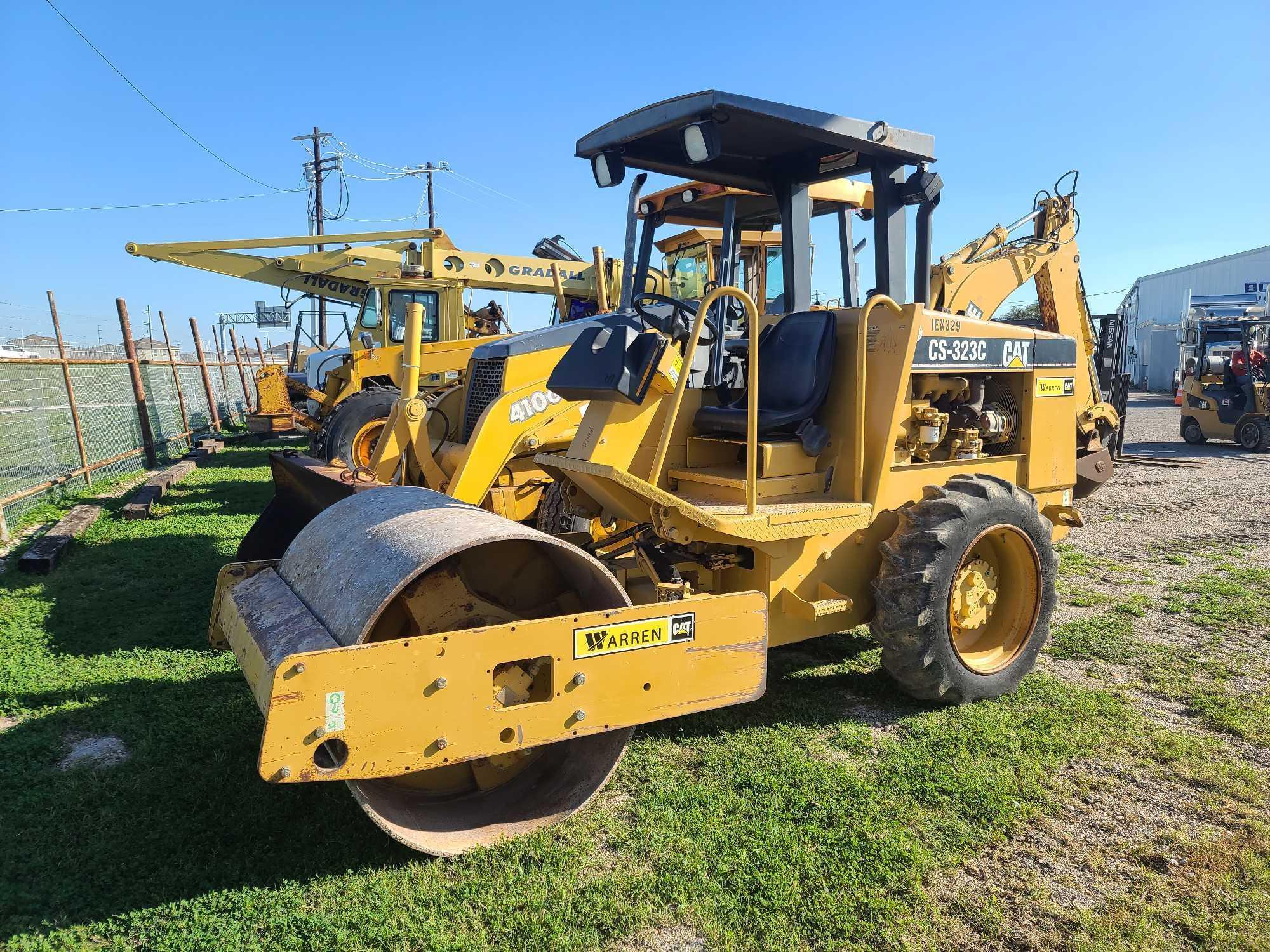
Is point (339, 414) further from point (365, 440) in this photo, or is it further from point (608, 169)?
point (608, 169)

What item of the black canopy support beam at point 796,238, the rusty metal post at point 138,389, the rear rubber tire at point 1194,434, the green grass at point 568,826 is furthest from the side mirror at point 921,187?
the rear rubber tire at point 1194,434

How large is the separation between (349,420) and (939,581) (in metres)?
7.40

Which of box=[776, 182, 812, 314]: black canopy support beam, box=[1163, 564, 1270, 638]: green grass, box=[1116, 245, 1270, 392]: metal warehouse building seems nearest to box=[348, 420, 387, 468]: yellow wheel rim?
box=[776, 182, 812, 314]: black canopy support beam

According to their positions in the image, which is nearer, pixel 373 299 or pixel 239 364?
pixel 373 299

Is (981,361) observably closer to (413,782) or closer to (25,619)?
(413,782)

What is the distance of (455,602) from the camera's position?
3.51 metres

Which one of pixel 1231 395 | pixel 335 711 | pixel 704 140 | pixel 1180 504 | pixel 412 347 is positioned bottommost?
pixel 1180 504

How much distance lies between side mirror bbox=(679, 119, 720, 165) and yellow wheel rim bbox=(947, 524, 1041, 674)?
7.81 ft

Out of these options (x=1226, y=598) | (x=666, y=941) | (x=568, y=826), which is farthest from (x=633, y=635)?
(x=1226, y=598)

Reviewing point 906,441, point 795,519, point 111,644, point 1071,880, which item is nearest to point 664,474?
point 795,519

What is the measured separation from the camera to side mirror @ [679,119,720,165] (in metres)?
3.81

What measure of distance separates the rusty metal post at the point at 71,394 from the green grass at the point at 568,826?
7.18 meters

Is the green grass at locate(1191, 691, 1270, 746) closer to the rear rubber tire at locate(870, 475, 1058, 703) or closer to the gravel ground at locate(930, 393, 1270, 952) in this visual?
the gravel ground at locate(930, 393, 1270, 952)

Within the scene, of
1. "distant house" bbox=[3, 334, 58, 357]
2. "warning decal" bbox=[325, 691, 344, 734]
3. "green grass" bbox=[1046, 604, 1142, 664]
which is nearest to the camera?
"warning decal" bbox=[325, 691, 344, 734]
